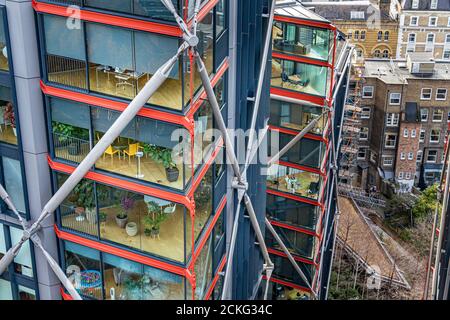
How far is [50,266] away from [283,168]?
44.9 feet

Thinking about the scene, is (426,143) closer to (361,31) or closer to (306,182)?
(361,31)

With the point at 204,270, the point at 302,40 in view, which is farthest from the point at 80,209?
the point at 302,40

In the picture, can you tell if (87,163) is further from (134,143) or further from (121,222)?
(121,222)

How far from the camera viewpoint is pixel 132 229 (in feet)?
44.0

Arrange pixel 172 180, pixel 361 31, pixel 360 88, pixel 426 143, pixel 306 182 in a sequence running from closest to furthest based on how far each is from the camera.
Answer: pixel 172 180
pixel 306 182
pixel 360 88
pixel 426 143
pixel 361 31

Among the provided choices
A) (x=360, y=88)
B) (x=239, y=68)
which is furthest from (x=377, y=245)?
(x=239, y=68)

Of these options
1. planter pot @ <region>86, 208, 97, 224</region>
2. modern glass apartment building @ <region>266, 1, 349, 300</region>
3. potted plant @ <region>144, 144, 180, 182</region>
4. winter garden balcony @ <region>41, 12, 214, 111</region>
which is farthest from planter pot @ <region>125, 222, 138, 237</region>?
modern glass apartment building @ <region>266, 1, 349, 300</region>

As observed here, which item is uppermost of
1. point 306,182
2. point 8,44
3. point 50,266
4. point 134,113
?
point 8,44

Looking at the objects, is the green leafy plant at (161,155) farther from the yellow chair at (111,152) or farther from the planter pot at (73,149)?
the planter pot at (73,149)

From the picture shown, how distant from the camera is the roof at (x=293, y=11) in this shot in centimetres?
2284

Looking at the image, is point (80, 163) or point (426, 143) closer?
point (80, 163)

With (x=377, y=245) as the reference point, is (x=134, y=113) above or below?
above

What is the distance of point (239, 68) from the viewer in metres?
15.6

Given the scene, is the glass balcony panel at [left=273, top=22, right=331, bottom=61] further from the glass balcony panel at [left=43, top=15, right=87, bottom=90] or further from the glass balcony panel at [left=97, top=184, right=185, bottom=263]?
the glass balcony panel at [left=97, top=184, right=185, bottom=263]
